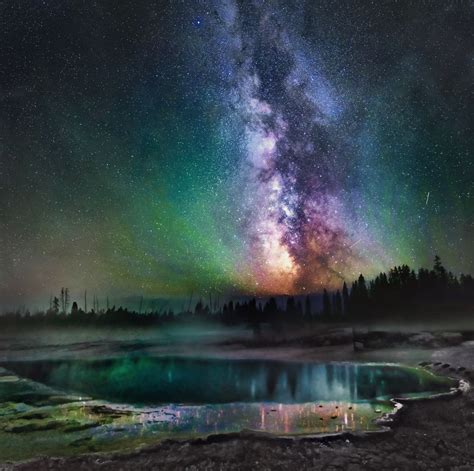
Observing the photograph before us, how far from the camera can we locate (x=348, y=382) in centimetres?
3597

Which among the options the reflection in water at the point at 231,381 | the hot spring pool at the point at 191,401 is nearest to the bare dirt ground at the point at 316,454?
the hot spring pool at the point at 191,401

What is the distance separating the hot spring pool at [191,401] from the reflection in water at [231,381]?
85mm

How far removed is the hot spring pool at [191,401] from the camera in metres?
21.1

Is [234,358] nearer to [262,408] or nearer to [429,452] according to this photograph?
[262,408]

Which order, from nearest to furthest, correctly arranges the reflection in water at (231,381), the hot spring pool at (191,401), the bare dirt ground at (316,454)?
1. the bare dirt ground at (316,454)
2. the hot spring pool at (191,401)
3. the reflection in water at (231,381)

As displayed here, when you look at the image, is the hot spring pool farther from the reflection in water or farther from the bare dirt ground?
the bare dirt ground

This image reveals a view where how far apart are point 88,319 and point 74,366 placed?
78.3m

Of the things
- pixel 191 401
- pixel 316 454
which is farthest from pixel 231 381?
pixel 316 454

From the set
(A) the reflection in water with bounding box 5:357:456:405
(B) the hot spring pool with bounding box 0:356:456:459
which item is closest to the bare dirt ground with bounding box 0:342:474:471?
(B) the hot spring pool with bounding box 0:356:456:459

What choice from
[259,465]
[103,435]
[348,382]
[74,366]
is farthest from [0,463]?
[74,366]

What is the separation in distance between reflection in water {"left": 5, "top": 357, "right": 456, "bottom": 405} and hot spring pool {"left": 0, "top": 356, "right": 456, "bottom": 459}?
8cm

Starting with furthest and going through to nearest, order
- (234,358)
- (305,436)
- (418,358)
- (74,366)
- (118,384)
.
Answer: (234,358)
(74,366)
(418,358)
(118,384)
(305,436)

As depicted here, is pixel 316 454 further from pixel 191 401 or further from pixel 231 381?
pixel 231 381

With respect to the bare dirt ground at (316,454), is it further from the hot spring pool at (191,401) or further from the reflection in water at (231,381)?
the reflection in water at (231,381)
